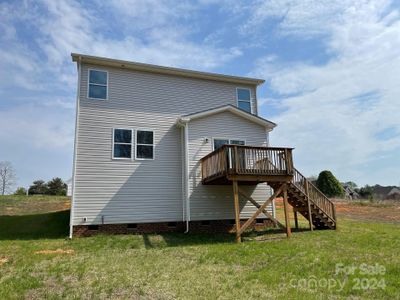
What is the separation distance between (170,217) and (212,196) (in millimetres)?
2055

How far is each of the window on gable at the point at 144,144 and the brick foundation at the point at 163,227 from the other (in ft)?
9.56

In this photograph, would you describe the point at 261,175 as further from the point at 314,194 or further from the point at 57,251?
the point at 57,251

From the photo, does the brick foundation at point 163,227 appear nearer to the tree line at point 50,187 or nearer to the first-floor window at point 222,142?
the first-floor window at point 222,142

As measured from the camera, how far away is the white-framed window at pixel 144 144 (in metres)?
13.7

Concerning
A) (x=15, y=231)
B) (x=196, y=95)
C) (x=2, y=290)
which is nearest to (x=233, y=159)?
(x=196, y=95)

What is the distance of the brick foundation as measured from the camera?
12.5 metres

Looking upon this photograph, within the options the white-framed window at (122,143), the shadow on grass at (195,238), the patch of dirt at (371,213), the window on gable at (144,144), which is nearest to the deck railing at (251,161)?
the shadow on grass at (195,238)

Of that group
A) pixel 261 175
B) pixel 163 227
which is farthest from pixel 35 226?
pixel 261 175

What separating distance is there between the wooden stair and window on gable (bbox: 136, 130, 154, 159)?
5.57m

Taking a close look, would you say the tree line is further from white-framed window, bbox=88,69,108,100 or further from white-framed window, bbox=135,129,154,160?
white-framed window, bbox=135,129,154,160

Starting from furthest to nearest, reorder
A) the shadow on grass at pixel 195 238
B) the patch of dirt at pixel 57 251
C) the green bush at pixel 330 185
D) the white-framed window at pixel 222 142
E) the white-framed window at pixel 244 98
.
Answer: the green bush at pixel 330 185 → the white-framed window at pixel 244 98 → the white-framed window at pixel 222 142 → the shadow on grass at pixel 195 238 → the patch of dirt at pixel 57 251

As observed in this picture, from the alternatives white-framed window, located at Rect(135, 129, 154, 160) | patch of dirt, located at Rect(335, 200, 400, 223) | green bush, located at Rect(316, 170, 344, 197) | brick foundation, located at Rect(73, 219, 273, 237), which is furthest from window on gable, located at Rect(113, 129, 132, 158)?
green bush, located at Rect(316, 170, 344, 197)

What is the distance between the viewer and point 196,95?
1536 cm

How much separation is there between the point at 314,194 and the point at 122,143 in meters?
8.65
